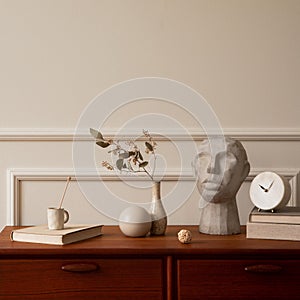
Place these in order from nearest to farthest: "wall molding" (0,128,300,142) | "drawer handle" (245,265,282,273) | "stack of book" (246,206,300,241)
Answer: "drawer handle" (245,265,282,273)
"stack of book" (246,206,300,241)
"wall molding" (0,128,300,142)

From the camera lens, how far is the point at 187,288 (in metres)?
1.58

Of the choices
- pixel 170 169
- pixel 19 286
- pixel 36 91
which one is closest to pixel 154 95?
pixel 170 169

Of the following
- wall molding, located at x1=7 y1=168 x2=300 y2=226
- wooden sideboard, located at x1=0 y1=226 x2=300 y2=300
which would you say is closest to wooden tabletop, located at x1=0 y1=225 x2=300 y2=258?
wooden sideboard, located at x1=0 y1=226 x2=300 y2=300

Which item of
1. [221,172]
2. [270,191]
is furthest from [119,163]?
[270,191]

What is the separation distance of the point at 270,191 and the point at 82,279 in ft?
2.01

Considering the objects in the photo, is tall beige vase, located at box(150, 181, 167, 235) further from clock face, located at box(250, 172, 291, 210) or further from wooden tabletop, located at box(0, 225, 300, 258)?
clock face, located at box(250, 172, 291, 210)

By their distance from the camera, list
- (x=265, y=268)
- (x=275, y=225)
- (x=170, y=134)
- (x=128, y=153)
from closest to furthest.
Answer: (x=265, y=268)
(x=275, y=225)
(x=128, y=153)
(x=170, y=134)

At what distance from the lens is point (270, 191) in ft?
5.73

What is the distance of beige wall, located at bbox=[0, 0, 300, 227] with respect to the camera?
2039mm

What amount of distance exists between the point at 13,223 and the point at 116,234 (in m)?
0.44

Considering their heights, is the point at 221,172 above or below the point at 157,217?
above

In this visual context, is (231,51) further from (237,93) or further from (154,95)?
(154,95)

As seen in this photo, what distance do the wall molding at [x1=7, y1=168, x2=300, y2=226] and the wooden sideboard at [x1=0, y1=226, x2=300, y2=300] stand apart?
18.3 inches

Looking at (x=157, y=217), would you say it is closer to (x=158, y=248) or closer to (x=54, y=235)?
(x=158, y=248)
